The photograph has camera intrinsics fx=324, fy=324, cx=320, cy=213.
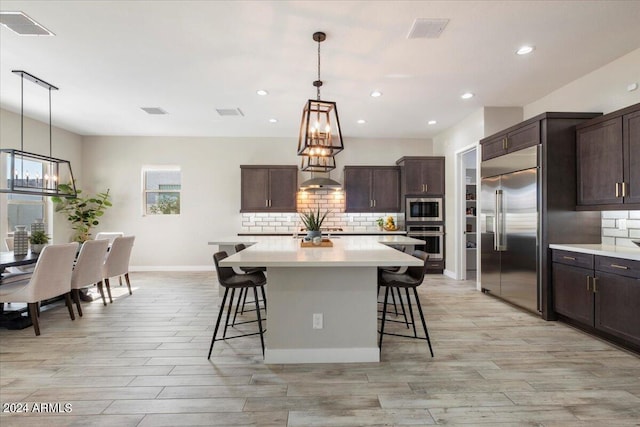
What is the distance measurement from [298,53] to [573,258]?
3597 millimetres

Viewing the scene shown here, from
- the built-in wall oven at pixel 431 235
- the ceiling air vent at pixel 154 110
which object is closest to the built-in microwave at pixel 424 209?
the built-in wall oven at pixel 431 235

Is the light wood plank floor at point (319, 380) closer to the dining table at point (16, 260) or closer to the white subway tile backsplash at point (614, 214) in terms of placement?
the dining table at point (16, 260)

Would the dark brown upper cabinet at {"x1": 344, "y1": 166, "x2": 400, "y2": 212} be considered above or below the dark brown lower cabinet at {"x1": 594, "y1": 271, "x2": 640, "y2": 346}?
above

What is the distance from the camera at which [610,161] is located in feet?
10.8

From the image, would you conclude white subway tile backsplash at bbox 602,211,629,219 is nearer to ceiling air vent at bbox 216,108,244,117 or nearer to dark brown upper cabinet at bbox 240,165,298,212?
dark brown upper cabinet at bbox 240,165,298,212

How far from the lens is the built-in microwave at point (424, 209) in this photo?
6.45 m

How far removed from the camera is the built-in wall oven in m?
6.43

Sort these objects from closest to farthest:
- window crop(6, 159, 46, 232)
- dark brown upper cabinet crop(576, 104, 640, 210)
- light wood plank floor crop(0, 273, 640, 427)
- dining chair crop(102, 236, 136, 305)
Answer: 1. light wood plank floor crop(0, 273, 640, 427)
2. dark brown upper cabinet crop(576, 104, 640, 210)
3. dining chair crop(102, 236, 136, 305)
4. window crop(6, 159, 46, 232)

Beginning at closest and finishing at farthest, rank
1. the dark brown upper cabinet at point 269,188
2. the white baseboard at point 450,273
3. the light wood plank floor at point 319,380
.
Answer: the light wood plank floor at point 319,380, the white baseboard at point 450,273, the dark brown upper cabinet at point 269,188

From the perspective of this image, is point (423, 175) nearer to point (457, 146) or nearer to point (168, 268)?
point (457, 146)

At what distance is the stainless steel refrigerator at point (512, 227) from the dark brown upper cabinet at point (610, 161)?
17.7 inches

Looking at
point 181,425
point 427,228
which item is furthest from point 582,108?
point 181,425

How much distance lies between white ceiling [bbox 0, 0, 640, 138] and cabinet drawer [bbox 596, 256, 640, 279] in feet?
6.86

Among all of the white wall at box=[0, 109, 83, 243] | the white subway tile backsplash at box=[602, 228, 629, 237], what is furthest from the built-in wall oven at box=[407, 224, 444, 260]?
the white wall at box=[0, 109, 83, 243]
